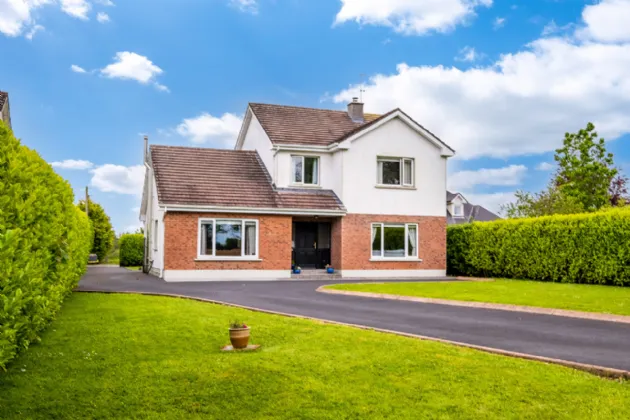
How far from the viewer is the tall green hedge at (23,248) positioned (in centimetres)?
644

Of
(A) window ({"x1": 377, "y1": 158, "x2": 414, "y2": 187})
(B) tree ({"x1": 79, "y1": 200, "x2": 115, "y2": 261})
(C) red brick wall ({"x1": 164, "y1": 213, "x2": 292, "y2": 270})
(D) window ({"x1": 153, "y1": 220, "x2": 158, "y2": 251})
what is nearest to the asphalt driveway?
(C) red brick wall ({"x1": 164, "y1": 213, "x2": 292, "y2": 270})

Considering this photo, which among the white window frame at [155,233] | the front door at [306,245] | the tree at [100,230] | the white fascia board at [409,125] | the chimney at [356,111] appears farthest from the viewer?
the tree at [100,230]

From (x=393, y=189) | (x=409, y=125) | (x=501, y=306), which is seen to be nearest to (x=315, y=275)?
(x=393, y=189)

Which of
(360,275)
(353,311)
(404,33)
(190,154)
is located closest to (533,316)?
(353,311)

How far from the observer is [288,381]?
7.02 metres

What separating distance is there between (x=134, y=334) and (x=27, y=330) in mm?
2096

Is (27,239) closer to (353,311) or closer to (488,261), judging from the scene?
(353,311)

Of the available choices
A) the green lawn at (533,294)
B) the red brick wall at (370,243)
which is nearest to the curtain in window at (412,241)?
the red brick wall at (370,243)

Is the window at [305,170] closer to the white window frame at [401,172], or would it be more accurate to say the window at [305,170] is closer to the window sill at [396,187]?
the white window frame at [401,172]

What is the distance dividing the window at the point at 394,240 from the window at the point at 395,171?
7.25ft

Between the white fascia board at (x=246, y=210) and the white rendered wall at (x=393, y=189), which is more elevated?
the white rendered wall at (x=393, y=189)

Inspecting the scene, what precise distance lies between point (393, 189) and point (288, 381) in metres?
22.9

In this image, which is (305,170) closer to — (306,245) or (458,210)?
(306,245)

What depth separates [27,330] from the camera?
8.03m
